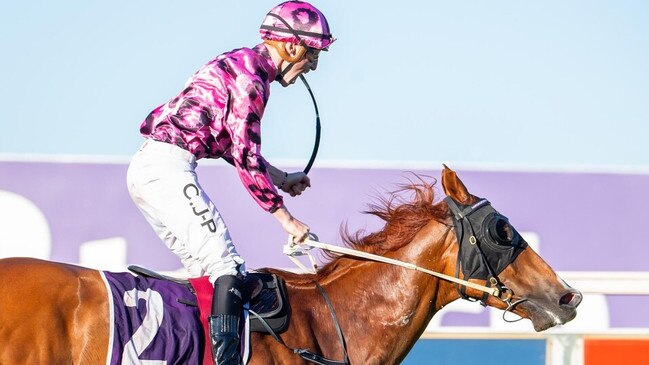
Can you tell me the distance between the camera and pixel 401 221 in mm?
5035

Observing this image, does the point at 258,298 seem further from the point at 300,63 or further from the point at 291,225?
the point at 300,63

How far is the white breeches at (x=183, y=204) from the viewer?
441cm

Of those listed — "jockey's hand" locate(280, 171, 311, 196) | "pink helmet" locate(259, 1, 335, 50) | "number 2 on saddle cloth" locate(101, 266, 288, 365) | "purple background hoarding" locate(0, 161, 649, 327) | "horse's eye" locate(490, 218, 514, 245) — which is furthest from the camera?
"purple background hoarding" locate(0, 161, 649, 327)

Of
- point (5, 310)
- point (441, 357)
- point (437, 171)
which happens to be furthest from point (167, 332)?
point (437, 171)

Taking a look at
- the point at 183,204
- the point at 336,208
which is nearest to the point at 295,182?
the point at 183,204

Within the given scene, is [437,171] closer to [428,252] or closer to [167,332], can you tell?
[428,252]

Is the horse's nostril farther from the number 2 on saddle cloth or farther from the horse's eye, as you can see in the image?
the number 2 on saddle cloth

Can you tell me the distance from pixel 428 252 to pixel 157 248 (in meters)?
3.28

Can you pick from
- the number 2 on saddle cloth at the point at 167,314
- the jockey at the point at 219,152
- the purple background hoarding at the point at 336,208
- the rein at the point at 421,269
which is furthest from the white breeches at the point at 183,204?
the purple background hoarding at the point at 336,208

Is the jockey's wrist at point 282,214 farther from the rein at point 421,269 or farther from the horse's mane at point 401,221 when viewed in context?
the horse's mane at point 401,221

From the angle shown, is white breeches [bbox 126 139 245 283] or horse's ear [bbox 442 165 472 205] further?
horse's ear [bbox 442 165 472 205]

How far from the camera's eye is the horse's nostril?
191 inches

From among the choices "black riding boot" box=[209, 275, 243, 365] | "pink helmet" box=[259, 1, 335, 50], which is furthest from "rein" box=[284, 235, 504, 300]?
"pink helmet" box=[259, 1, 335, 50]

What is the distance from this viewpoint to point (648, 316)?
785 cm
